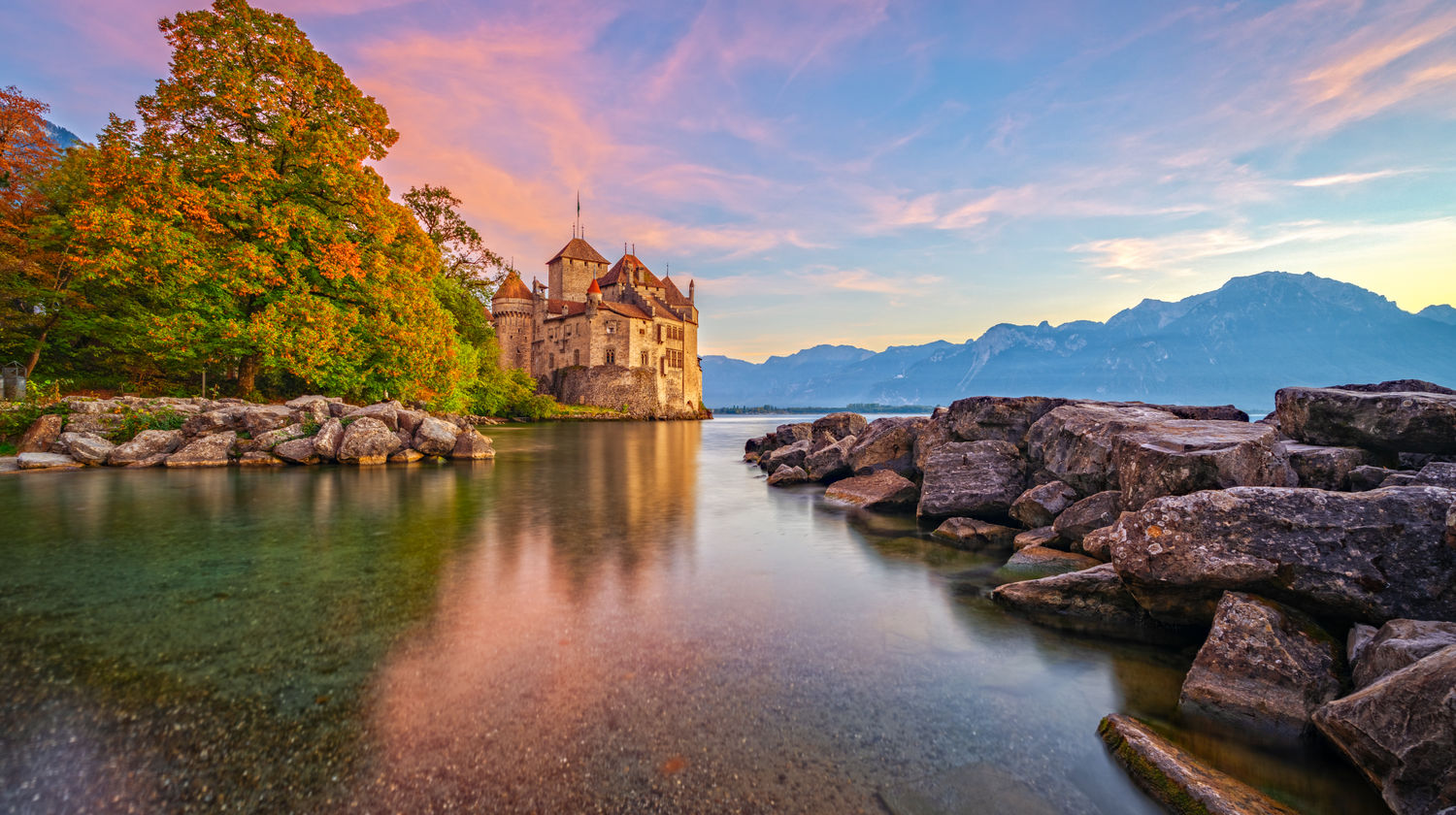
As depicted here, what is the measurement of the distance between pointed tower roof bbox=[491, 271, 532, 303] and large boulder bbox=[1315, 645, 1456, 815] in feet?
267

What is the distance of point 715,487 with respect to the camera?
52.1ft

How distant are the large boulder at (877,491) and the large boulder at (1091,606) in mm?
6184

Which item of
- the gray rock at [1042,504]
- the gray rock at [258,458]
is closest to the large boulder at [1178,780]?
the gray rock at [1042,504]

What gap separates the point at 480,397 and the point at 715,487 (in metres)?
41.4

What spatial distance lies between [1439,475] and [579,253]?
280 ft

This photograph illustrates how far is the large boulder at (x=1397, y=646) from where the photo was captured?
3.09 meters

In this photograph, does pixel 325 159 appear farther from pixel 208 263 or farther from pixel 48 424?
pixel 48 424

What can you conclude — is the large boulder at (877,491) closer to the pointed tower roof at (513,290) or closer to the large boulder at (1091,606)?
the large boulder at (1091,606)

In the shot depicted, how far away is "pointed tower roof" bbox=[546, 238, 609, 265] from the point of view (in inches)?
3187

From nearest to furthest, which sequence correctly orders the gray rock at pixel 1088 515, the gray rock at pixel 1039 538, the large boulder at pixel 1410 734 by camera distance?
the large boulder at pixel 1410 734, the gray rock at pixel 1088 515, the gray rock at pixel 1039 538

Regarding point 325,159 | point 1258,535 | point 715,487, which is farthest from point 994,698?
point 325,159

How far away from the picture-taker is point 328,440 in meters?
17.0

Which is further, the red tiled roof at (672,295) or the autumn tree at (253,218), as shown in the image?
the red tiled roof at (672,295)

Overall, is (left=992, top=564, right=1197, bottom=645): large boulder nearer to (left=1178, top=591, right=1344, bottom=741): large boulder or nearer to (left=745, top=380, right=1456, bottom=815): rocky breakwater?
(left=745, top=380, right=1456, bottom=815): rocky breakwater
